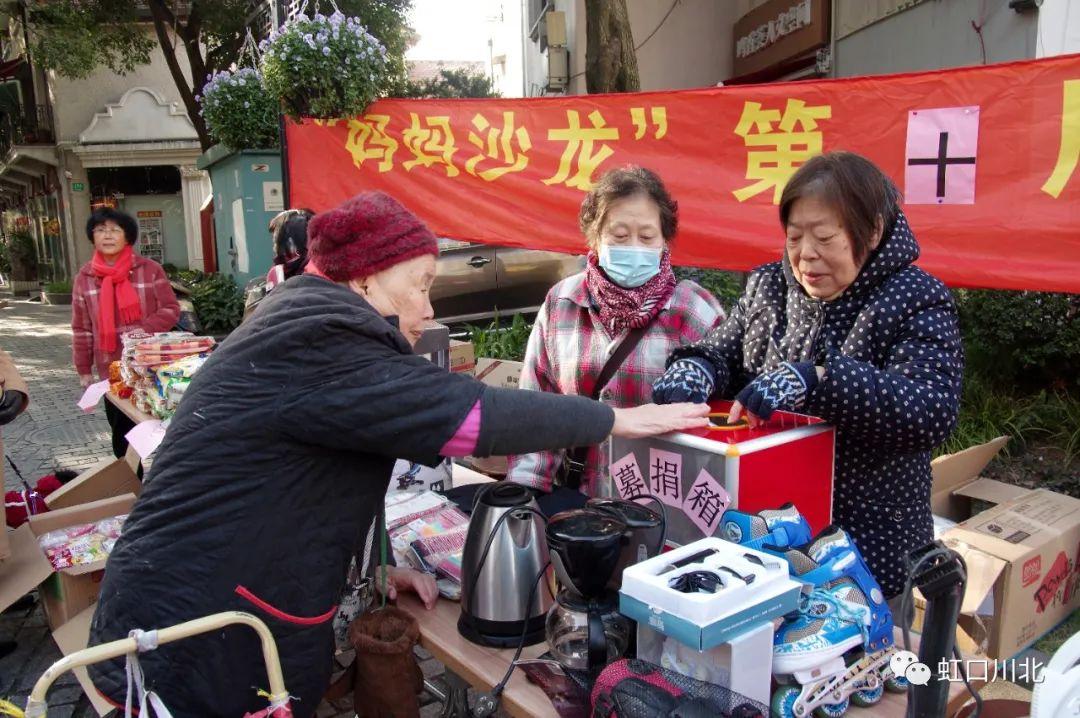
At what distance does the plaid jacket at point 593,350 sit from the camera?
231 cm

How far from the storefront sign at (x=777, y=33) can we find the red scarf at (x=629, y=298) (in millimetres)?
6665

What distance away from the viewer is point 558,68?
31.7 feet

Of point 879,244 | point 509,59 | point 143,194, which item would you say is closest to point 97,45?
point 509,59

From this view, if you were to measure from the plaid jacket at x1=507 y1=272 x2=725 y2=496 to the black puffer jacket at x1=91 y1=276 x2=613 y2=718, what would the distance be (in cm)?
81

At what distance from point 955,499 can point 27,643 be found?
434cm

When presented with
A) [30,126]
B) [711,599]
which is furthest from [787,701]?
[30,126]

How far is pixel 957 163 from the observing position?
3.28m

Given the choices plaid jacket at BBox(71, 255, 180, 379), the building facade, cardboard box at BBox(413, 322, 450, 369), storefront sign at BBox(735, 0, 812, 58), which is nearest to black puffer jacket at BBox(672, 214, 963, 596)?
cardboard box at BBox(413, 322, 450, 369)

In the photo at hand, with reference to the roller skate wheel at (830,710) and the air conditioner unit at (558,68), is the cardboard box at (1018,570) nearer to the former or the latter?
the roller skate wheel at (830,710)

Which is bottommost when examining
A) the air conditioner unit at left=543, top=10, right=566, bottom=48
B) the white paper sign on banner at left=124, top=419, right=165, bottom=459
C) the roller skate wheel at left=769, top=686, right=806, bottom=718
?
the white paper sign on banner at left=124, top=419, right=165, bottom=459

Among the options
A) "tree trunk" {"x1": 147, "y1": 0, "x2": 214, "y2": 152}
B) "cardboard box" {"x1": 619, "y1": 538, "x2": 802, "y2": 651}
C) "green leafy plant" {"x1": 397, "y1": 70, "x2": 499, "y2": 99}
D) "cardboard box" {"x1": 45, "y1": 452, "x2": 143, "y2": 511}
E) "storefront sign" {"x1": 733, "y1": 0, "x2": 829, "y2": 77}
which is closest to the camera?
"cardboard box" {"x1": 619, "y1": 538, "x2": 802, "y2": 651}

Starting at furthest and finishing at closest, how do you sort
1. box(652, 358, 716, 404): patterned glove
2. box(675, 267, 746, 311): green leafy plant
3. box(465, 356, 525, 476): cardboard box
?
box(675, 267, 746, 311): green leafy plant
box(465, 356, 525, 476): cardboard box
box(652, 358, 716, 404): patterned glove

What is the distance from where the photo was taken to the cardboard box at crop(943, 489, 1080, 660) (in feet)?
9.05

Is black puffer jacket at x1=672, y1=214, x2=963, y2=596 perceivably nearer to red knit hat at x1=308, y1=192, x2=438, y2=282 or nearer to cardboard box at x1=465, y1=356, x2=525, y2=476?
red knit hat at x1=308, y1=192, x2=438, y2=282
